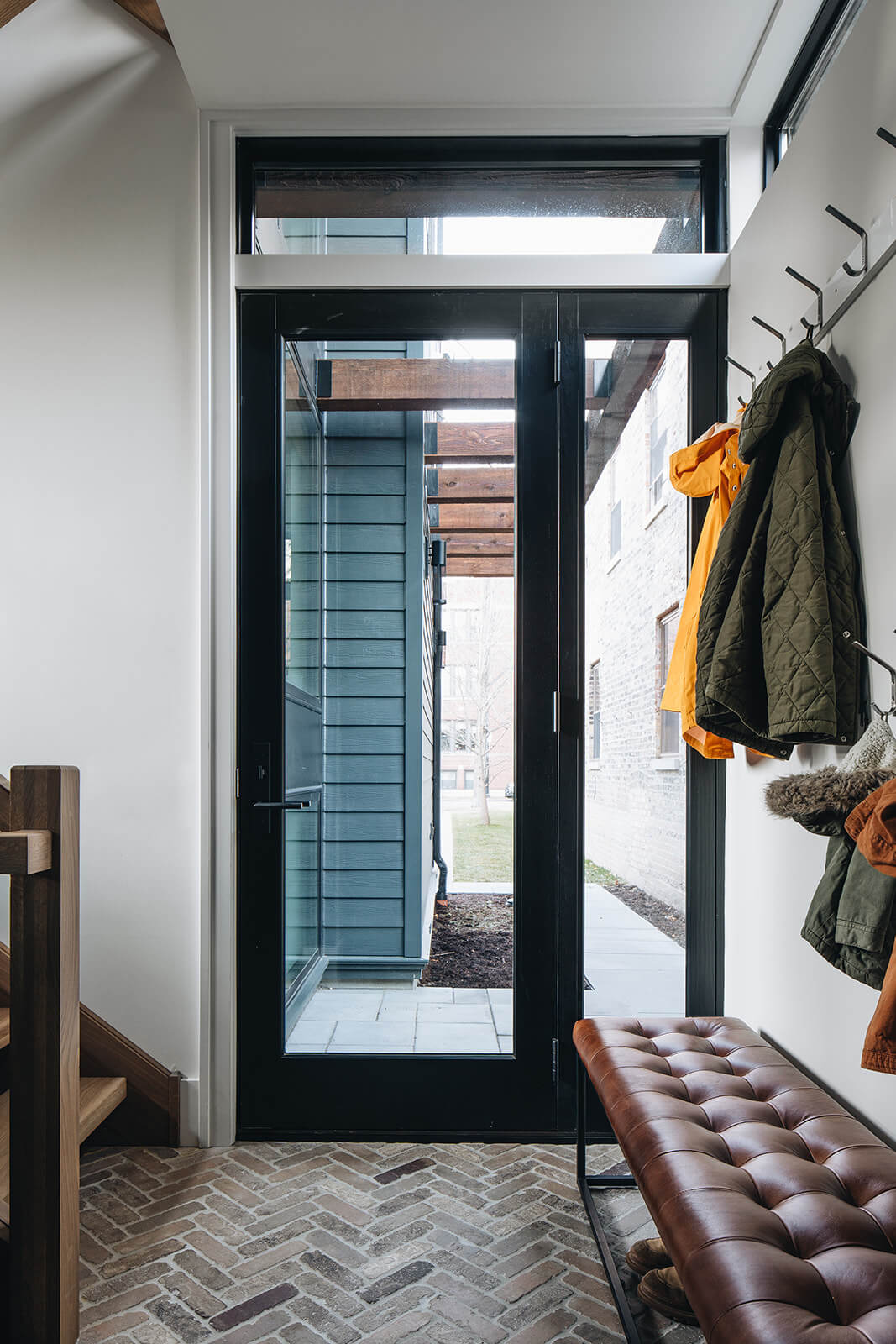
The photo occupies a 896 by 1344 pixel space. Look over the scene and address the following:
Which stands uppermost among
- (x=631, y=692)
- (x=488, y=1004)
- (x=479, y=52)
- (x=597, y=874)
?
(x=479, y=52)

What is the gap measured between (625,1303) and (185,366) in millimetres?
2468

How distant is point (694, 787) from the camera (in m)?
2.69

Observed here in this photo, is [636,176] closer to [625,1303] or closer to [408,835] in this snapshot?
[408,835]

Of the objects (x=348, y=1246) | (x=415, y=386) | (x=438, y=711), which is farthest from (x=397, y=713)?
(x=348, y=1246)

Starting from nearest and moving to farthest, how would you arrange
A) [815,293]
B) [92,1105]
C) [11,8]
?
[815,293] < [92,1105] < [11,8]

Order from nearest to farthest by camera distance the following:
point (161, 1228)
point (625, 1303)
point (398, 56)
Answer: point (625, 1303) → point (161, 1228) → point (398, 56)

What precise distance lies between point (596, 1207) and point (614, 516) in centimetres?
176

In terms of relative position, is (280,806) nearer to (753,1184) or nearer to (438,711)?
(438,711)

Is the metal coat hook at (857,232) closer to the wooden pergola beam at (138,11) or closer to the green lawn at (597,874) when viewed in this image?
the green lawn at (597,874)

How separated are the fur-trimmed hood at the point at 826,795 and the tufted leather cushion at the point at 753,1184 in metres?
0.54

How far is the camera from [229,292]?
106 inches

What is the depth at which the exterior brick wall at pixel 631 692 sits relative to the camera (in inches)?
105

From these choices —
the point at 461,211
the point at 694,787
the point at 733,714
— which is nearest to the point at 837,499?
the point at 733,714

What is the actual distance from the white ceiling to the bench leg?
2475mm
